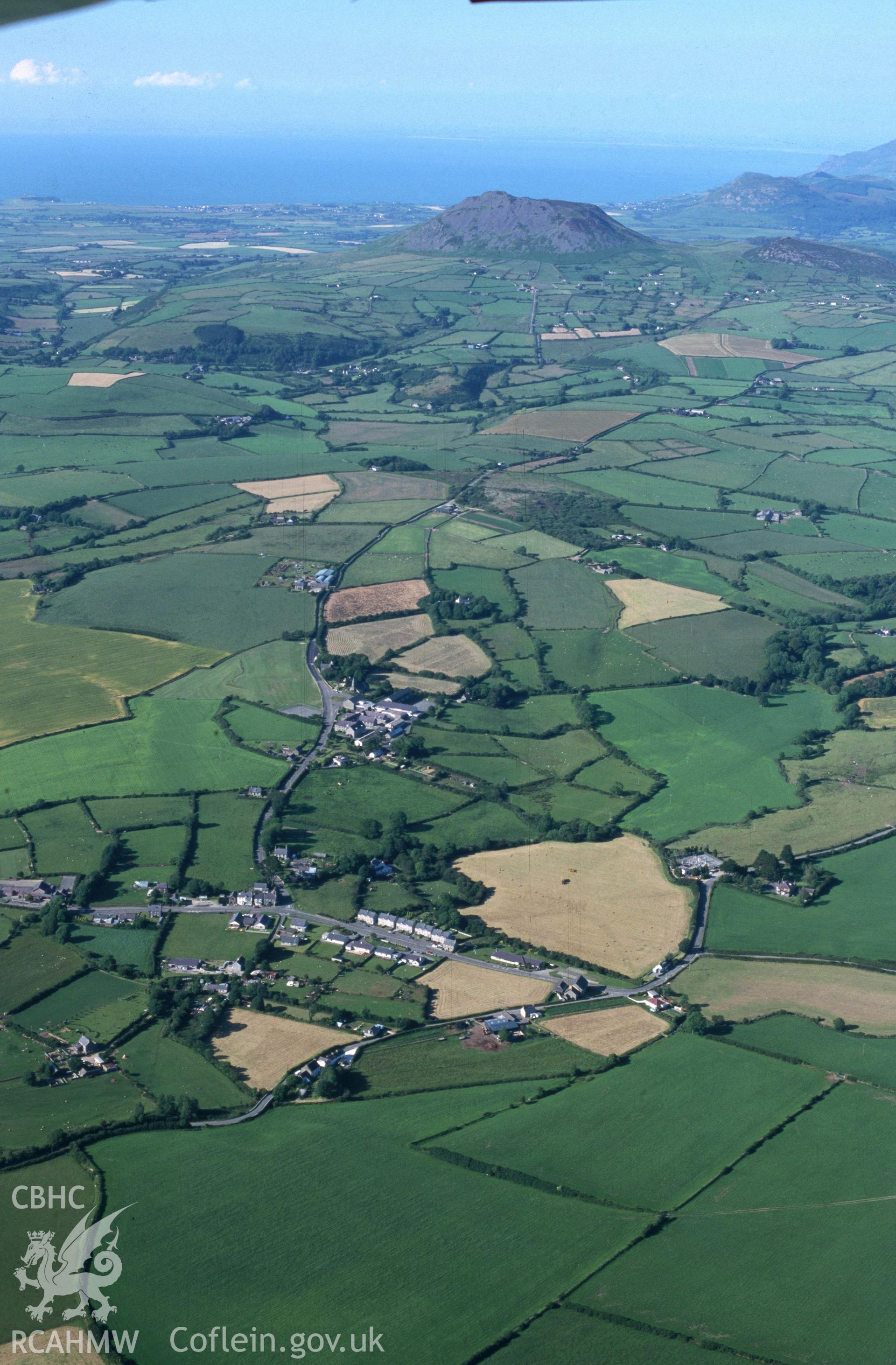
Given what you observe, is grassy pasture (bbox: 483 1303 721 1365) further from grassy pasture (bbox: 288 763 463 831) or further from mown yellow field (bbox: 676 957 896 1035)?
grassy pasture (bbox: 288 763 463 831)

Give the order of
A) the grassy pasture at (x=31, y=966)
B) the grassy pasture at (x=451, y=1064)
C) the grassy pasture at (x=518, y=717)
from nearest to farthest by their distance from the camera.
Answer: the grassy pasture at (x=451, y=1064), the grassy pasture at (x=31, y=966), the grassy pasture at (x=518, y=717)

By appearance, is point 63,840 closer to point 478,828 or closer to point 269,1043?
point 269,1043

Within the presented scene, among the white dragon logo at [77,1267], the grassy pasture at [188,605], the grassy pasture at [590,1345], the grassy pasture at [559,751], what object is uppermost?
the grassy pasture at [188,605]

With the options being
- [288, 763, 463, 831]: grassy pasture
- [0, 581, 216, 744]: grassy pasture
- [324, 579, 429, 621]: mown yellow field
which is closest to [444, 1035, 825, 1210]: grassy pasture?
[288, 763, 463, 831]: grassy pasture

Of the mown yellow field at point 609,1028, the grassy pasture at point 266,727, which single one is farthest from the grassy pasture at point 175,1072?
the grassy pasture at point 266,727

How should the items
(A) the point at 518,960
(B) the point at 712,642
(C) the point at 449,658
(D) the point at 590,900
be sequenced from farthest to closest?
1. (B) the point at 712,642
2. (C) the point at 449,658
3. (D) the point at 590,900
4. (A) the point at 518,960

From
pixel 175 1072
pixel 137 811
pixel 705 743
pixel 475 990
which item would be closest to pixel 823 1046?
pixel 475 990

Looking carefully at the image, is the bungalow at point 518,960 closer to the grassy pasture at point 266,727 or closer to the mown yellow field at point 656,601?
the grassy pasture at point 266,727
